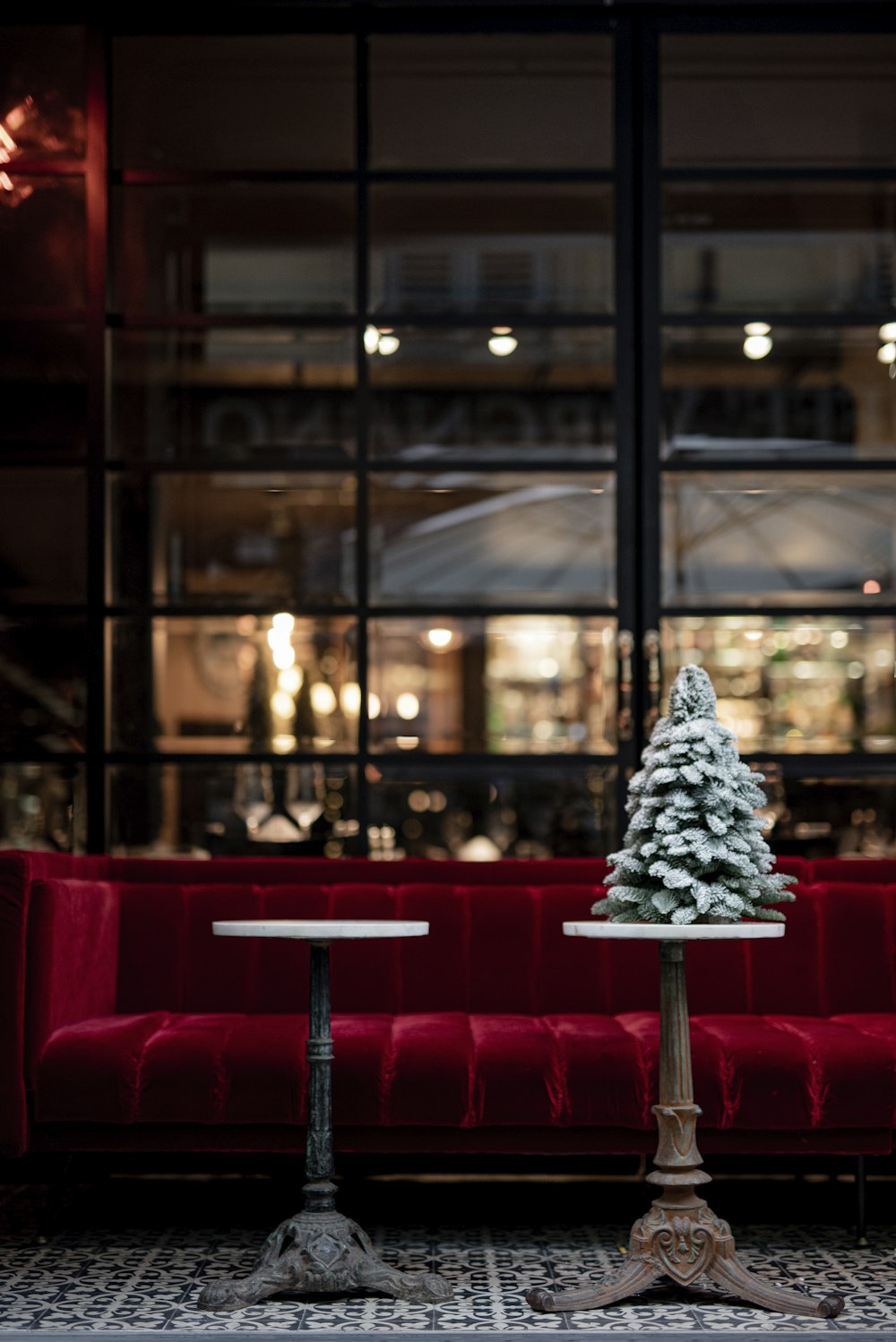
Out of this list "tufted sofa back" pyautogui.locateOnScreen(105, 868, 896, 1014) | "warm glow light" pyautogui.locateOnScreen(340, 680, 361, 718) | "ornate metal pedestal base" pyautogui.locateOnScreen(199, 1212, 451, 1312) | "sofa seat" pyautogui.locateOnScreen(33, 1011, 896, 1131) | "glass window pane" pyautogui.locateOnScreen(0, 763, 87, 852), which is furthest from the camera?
"warm glow light" pyautogui.locateOnScreen(340, 680, 361, 718)

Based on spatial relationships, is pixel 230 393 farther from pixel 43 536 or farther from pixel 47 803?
pixel 47 803

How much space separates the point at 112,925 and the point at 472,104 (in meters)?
3.02

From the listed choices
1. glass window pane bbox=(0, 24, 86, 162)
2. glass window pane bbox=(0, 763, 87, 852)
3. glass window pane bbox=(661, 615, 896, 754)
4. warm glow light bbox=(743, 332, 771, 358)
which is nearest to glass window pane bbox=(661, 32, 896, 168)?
warm glow light bbox=(743, 332, 771, 358)

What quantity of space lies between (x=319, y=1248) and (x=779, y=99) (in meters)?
4.09

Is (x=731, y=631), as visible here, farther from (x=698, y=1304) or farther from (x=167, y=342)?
(x=698, y=1304)

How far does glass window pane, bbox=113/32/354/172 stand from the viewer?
535 cm

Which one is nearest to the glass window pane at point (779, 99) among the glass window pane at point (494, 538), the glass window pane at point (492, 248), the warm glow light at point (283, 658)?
the glass window pane at point (492, 248)

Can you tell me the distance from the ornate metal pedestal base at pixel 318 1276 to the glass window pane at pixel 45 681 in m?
2.29

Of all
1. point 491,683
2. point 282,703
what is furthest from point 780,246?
point 282,703

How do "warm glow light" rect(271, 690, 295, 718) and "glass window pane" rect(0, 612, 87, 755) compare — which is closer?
"glass window pane" rect(0, 612, 87, 755)

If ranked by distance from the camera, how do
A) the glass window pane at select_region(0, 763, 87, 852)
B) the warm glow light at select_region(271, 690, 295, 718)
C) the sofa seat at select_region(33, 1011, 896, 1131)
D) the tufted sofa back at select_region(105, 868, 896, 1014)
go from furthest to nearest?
the warm glow light at select_region(271, 690, 295, 718) < the glass window pane at select_region(0, 763, 87, 852) < the tufted sofa back at select_region(105, 868, 896, 1014) < the sofa seat at select_region(33, 1011, 896, 1131)

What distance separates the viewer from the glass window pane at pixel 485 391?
536 centimetres

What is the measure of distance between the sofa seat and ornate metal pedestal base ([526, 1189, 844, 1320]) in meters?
0.39

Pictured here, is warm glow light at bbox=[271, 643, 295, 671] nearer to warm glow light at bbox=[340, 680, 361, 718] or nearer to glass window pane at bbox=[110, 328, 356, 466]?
warm glow light at bbox=[340, 680, 361, 718]
